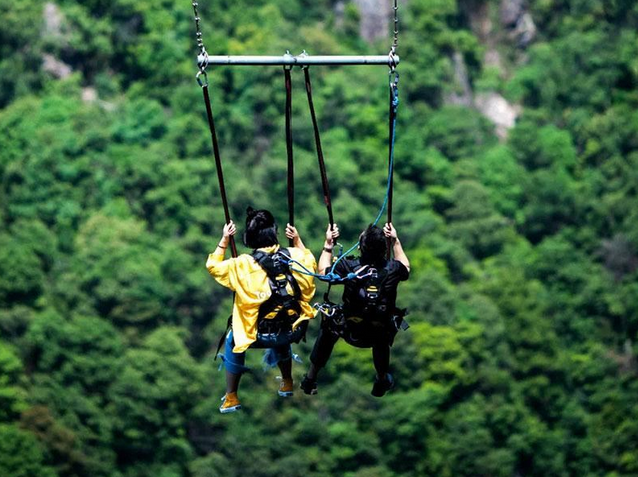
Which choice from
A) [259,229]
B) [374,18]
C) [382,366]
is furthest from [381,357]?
[374,18]

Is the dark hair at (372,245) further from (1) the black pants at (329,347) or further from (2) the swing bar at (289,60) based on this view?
(2) the swing bar at (289,60)

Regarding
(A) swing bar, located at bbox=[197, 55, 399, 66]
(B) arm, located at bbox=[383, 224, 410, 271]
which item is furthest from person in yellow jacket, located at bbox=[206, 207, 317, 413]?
(A) swing bar, located at bbox=[197, 55, 399, 66]

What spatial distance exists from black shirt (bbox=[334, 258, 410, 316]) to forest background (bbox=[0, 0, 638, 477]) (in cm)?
5067

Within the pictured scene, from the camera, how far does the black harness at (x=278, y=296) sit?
22.9m

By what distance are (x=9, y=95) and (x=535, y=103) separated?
91.2ft

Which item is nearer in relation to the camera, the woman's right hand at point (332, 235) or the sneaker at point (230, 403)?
the woman's right hand at point (332, 235)

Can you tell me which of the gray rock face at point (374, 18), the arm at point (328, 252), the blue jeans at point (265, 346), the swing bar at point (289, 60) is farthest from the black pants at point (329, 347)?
the gray rock face at point (374, 18)

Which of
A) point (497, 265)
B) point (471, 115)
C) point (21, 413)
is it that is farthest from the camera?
point (471, 115)

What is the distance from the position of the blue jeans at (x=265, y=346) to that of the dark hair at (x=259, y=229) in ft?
3.69

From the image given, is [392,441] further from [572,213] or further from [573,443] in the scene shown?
[572,213]

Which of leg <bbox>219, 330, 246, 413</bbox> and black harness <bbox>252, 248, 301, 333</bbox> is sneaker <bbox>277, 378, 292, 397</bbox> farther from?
black harness <bbox>252, 248, 301, 333</bbox>

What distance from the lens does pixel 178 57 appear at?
303 feet

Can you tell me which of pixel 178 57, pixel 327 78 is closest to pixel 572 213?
pixel 327 78

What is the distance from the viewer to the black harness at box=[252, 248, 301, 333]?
75.2 ft
